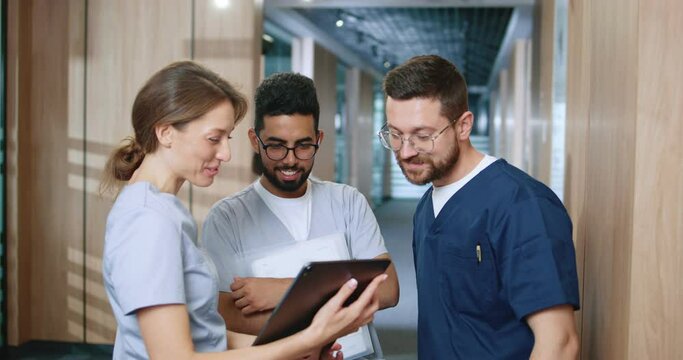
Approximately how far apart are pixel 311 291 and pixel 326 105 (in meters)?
8.88

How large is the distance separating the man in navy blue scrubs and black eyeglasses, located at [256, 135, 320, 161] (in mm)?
212

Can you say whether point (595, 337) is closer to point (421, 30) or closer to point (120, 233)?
point (120, 233)

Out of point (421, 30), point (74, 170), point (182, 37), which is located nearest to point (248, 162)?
point (182, 37)

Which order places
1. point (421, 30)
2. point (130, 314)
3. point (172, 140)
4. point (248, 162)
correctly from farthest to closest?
point (421, 30) < point (248, 162) < point (172, 140) < point (130, 314)

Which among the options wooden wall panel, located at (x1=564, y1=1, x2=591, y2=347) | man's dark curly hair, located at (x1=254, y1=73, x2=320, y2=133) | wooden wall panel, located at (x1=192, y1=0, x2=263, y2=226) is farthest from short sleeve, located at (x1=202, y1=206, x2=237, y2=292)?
wooden wall panel, located at (x1=192, y1=0, x2=263, y2=226)

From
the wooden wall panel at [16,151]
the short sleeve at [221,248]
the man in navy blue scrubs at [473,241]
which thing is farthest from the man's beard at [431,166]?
the wooden wall panel at [16,151]

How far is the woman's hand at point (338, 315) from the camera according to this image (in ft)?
4.70

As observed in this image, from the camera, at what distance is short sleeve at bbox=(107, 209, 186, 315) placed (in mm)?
1320

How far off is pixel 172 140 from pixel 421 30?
9550 millimetres

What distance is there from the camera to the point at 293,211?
200 centimetres

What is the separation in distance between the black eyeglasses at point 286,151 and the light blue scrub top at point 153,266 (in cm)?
52

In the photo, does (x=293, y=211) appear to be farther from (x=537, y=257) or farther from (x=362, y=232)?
Answer: (x=537, y=257)

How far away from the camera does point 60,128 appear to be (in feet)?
14.8

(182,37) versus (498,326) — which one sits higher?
(182,37)
